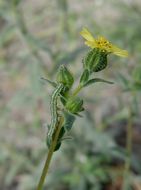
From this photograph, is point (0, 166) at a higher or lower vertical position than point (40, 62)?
lower

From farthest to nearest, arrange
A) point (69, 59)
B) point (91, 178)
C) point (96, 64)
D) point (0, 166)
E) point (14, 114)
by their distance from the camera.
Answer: point (14, 114) < point (0, 166) < point (91, 178) < point (69, 59) < point (96, 64)

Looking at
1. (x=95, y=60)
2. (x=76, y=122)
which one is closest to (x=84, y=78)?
(x=95, y=60)

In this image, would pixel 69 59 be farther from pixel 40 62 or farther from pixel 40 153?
pixel 40 153

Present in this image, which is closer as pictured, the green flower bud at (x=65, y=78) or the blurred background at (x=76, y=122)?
the green flower bud at (x=65, y=78)

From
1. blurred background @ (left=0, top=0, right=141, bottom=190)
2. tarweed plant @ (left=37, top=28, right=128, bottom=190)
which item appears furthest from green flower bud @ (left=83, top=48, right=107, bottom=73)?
blurred background @ (left=0, top=0, right=141, bottom=190)

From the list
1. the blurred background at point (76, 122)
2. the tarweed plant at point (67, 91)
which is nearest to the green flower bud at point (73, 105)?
the tarweed plant at point (67, 91)

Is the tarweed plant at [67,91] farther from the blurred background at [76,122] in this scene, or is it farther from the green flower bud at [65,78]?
the blurred background at [76,122]

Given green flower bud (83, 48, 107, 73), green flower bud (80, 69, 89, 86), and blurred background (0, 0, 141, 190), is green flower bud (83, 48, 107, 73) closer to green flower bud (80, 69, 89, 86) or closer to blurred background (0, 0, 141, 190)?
green flower bud (80, 69, 89, 86)

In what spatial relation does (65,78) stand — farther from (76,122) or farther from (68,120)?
(76,122)

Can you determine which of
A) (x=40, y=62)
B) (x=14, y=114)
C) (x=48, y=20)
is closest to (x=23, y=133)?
(x=40, y=62)
